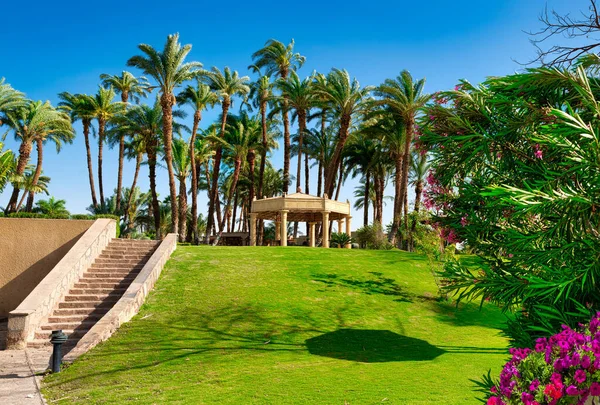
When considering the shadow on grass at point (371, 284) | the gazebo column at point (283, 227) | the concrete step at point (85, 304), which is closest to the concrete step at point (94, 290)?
the concrete step at point (85, 304)

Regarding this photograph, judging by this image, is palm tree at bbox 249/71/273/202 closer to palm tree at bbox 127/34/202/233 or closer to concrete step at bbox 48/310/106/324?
palm tree at bbox 127/34/202/233

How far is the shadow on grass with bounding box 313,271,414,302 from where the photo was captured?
16.0 m

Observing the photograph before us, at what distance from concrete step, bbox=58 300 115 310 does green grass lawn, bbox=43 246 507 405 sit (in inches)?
46.9

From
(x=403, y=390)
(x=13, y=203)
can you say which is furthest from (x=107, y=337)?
(x=13, y=203)

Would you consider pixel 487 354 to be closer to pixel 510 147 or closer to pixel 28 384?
pixel 510 147

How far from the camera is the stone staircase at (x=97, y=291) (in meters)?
12.4

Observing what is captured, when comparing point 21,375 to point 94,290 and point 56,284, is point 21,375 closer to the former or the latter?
point 56,284

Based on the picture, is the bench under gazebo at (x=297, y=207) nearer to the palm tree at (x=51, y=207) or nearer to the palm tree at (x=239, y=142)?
the palm tree at (x=239, y=142)

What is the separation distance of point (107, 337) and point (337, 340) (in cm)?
574

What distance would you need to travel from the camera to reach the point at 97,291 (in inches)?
578

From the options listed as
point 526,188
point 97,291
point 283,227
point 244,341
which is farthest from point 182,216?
point 526,188

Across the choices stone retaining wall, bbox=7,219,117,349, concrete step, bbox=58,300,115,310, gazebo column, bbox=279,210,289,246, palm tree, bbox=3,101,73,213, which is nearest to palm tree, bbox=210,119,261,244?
gazebo column, bbox=279,210,289,246

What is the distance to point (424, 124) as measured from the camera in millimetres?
7102

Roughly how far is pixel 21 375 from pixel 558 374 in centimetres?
945
